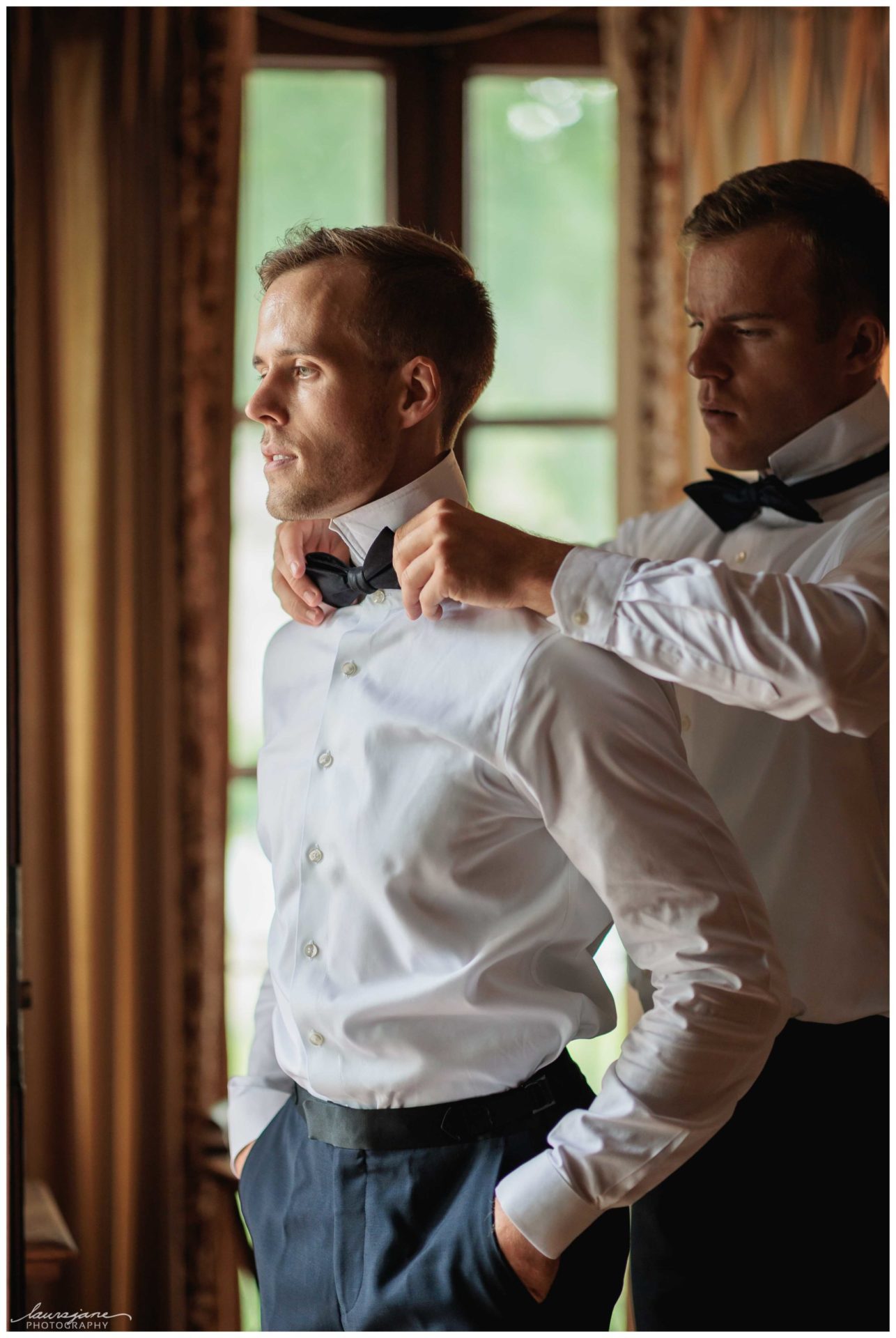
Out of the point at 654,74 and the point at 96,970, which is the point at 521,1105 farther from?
the point at 654,74

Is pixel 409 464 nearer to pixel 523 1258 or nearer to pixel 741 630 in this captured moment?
pixel 741 630

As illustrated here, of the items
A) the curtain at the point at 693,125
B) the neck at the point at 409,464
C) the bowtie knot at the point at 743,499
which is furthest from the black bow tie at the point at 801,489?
the curtain at the point at 693,125

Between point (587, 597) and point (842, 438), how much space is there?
0.57 meters

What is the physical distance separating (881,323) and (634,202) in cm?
157

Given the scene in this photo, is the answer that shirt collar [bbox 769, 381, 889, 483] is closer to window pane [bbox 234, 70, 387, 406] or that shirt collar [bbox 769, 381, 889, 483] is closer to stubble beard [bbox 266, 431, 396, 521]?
stubble beard [bbox 266, 431, 396, 521]

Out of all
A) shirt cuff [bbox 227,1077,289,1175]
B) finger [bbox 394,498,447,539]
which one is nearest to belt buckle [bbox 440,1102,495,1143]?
shirt cuff [bbox 227,1077,289,1175]

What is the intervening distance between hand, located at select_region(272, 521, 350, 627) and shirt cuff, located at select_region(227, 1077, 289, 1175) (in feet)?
2.02

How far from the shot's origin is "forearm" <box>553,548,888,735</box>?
1.16 metres

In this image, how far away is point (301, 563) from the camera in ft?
5.16

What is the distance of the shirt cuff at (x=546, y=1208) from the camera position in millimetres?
1188

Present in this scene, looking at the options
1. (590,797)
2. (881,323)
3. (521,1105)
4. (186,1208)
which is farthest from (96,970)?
(881,323)

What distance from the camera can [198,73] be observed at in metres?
2.80

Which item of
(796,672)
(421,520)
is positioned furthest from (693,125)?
(796,672)

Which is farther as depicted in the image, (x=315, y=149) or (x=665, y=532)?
(x=315, y=149)
